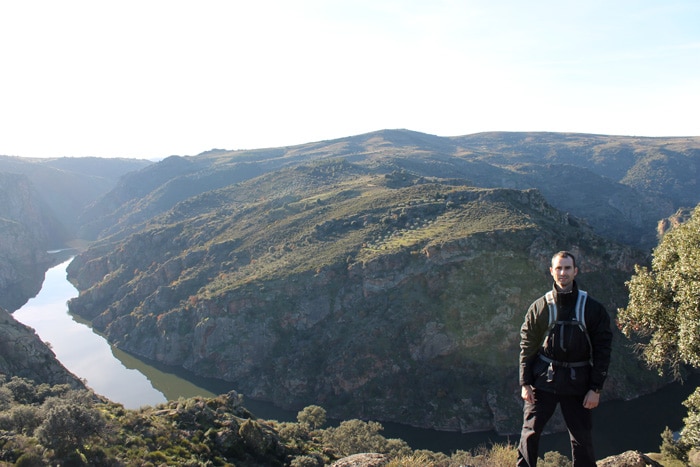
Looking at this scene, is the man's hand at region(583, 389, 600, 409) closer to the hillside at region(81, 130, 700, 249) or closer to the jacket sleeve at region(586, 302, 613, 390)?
the jacket sleeve at region(586, 302, 613, 390)

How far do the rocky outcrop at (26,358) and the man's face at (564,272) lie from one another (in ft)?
107

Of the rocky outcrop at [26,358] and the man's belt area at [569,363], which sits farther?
the rocky outcrop at [26,358]

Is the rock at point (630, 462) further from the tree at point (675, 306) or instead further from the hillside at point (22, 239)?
the hillside at point (22, 239)

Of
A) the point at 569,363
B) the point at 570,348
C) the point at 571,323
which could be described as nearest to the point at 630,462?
the point at 569,363

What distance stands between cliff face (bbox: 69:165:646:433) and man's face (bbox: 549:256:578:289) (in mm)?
41324

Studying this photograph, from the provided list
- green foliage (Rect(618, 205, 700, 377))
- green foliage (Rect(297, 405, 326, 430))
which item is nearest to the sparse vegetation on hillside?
green foliage (Rect(618, 205, 700, 377))

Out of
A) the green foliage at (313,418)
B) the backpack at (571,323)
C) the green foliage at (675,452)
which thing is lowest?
the green foliage at (313,418)

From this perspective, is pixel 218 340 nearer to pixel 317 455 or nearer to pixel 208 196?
pixel 317 455

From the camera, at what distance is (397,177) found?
324 feet

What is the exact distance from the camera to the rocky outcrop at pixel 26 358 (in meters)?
29.6

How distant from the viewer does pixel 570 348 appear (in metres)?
6.77

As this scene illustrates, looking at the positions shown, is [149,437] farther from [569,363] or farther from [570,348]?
[570,348]

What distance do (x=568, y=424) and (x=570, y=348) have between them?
136 cm

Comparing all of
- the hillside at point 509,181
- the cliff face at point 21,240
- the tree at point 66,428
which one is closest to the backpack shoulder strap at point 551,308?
the tree at point 66,428
